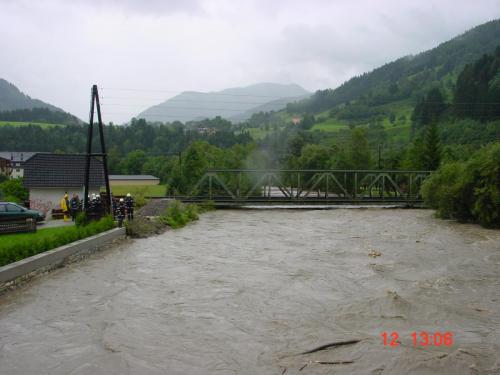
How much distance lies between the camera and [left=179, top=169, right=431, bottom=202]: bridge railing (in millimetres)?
35500

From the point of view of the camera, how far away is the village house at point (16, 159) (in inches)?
3651

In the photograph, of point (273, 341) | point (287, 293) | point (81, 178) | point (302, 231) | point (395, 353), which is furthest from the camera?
point (81, 178)

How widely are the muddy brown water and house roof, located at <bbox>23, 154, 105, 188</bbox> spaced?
20.1 metres

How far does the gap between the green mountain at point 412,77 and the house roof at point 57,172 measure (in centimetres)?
9722

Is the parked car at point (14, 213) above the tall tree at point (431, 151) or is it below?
below

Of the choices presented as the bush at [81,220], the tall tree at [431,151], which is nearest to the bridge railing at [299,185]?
the tall tree at [431,151]

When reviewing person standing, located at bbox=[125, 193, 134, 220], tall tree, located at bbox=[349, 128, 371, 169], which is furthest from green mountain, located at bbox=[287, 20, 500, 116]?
person standing, located at bbox=[125, 193, 134, 220]

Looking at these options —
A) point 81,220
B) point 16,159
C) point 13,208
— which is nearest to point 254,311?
point 81,220

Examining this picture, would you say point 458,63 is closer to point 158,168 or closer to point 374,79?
point 374,79

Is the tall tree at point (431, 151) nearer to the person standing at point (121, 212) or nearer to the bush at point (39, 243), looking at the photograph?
the person standing at point (121, 212)

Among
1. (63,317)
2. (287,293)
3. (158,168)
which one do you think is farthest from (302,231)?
(158,168)

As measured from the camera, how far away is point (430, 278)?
12.2 metres

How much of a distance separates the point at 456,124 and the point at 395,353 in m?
84.9
